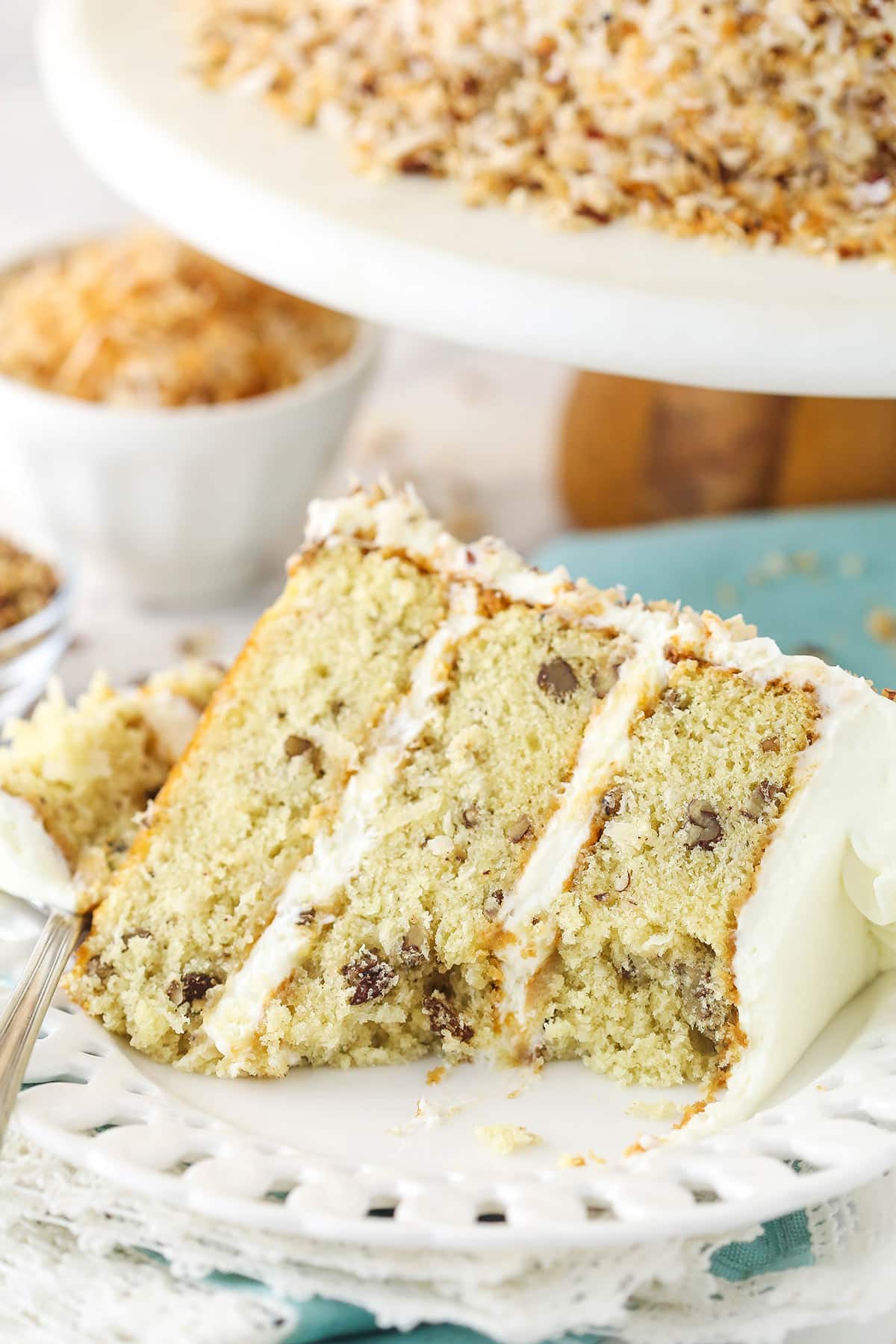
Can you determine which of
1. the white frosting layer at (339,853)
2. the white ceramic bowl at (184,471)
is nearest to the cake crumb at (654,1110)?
the white frosting layer at (339,853)

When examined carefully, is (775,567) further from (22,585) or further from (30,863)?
(30,863)

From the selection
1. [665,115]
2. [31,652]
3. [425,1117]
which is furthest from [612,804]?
[31,652]

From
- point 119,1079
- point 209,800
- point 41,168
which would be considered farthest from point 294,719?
point 41,168

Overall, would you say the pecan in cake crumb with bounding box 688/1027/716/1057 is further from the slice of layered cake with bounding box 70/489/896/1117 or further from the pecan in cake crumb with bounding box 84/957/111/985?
the pecan in cake crumb with bounding box 84/957/111/985

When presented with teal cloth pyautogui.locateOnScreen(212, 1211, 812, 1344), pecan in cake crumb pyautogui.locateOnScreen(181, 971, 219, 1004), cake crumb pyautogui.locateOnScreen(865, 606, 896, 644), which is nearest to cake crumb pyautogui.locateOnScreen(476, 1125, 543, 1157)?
teal cloth pyautogui.locateOnScreen(212, 1211, 812, 1344)

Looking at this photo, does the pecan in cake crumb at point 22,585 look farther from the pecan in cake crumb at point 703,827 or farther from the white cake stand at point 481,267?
the pecan in cake crumb at point 703,827

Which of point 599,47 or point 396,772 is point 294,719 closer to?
point 396,772
